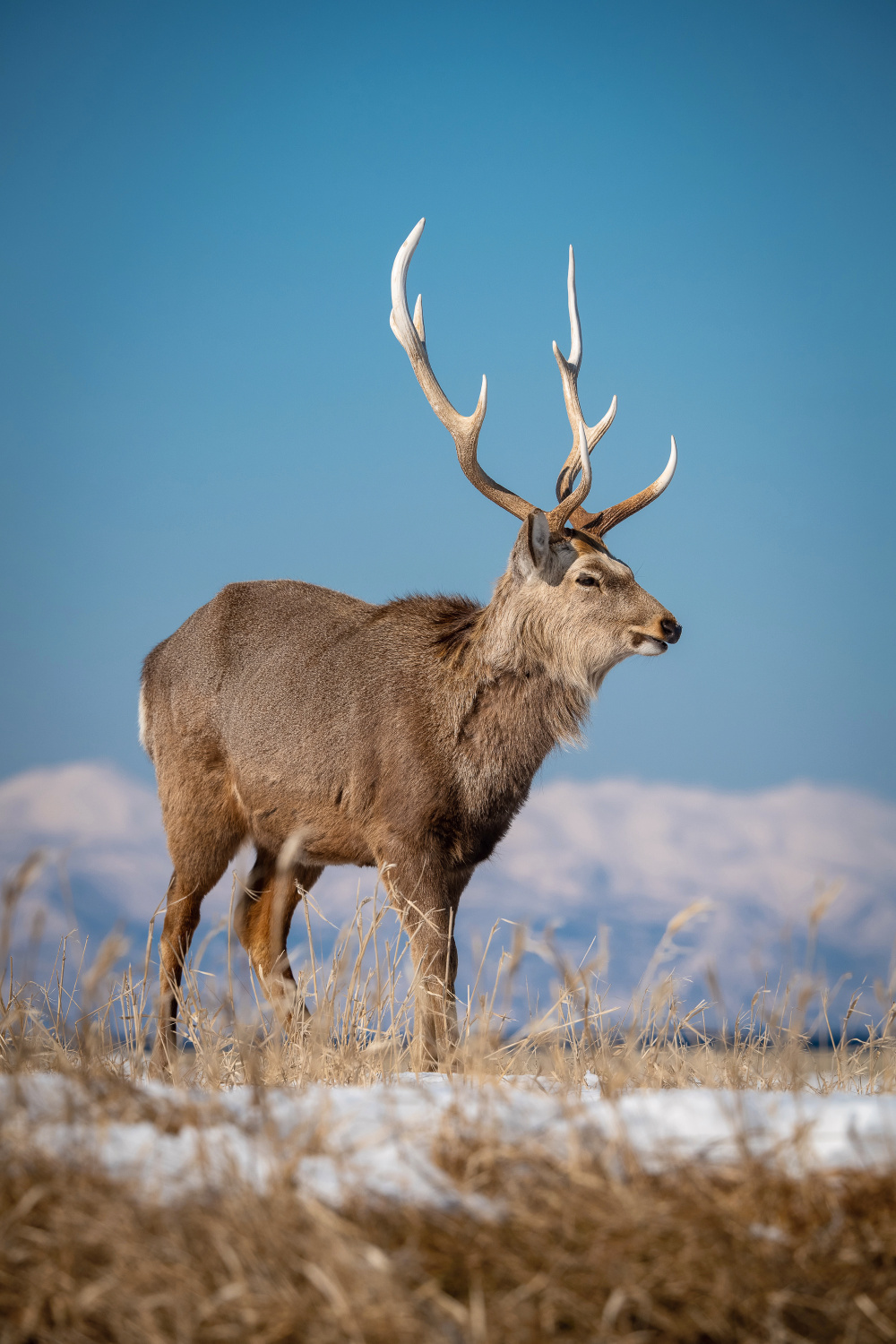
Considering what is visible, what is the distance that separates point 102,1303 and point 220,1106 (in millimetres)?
383

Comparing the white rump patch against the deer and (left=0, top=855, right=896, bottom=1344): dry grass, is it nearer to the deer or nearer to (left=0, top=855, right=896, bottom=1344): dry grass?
the deer

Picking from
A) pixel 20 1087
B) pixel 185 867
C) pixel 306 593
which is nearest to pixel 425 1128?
pixel 20 1087

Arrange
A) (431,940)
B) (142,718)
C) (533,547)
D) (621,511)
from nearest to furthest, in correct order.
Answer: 1. (431,940)
2. (533,547)
3. (621,511)
4. (142,718)

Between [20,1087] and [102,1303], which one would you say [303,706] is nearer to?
[20,1087]

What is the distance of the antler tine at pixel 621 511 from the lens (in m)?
5.64

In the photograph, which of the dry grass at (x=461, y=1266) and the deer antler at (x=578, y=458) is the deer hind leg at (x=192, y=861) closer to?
the deer antler at (x=578, y=458)

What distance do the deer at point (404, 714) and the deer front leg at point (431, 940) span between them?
0.04 ft

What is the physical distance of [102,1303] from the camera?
1.51m

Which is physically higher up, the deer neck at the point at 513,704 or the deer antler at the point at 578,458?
the deer antler at the point at 578,458

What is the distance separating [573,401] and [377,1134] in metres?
5.14

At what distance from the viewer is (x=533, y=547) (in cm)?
510

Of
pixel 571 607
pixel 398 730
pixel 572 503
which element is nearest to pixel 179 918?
pixel 398 730

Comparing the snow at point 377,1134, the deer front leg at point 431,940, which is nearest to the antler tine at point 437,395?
the deer front leg at point 431,940

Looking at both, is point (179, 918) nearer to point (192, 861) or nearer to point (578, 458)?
point (192, 861)
